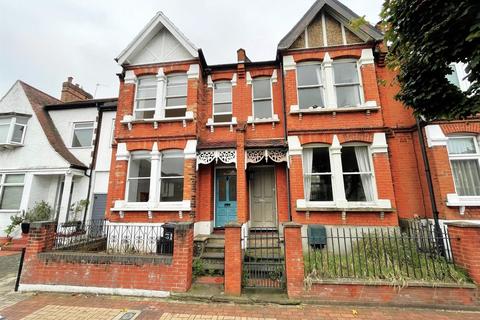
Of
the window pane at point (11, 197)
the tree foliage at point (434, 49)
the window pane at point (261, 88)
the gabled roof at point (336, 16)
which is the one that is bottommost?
the window pane at point (11, 197)

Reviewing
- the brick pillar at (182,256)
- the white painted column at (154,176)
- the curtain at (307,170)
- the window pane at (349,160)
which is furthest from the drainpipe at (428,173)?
the white painted column at (154,176)

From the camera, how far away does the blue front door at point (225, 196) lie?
9.58 meters

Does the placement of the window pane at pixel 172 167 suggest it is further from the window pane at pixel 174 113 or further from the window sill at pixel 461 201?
the window sill at pixel 461 201

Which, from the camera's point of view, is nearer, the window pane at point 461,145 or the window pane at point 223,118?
the window pane at point 461,145

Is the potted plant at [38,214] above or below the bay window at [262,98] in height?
below

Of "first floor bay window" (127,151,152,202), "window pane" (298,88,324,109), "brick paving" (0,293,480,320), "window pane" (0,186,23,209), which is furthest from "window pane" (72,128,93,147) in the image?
"window pane" (298,88,324,109)

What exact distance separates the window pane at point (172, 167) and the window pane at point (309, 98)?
5595mm

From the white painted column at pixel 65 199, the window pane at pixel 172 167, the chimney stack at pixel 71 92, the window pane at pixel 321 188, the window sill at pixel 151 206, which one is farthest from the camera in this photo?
the chimney stack at pixel 71 92

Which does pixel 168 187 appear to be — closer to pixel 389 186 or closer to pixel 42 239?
pixel 42 239

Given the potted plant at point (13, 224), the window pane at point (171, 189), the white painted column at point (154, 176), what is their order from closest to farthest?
the white painted column at point (154, 176)
the window pane at point (171, 189)
the potted plant at point (13, 224)

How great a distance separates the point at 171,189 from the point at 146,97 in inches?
173

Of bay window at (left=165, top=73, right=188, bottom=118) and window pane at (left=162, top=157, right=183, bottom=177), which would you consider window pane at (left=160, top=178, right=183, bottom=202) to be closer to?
window pane at (left=162, top=157, right=183, bottom=177)

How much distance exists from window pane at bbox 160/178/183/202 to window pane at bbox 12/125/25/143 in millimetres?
9730

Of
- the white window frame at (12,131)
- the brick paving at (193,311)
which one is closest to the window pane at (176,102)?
the brick paving at (193,311)
